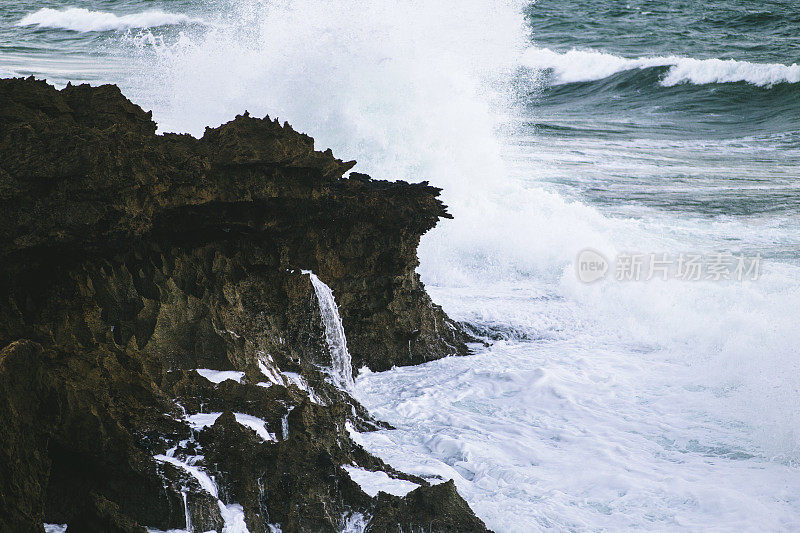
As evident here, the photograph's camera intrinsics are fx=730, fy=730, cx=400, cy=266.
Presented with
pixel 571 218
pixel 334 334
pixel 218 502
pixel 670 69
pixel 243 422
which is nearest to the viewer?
pixel 218 502

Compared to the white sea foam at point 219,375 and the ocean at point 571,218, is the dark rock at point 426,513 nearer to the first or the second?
the ocean at point 571,218

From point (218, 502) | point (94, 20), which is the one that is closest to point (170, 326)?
point (218, 502)

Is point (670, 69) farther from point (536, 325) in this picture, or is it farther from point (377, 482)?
point (377, 482)

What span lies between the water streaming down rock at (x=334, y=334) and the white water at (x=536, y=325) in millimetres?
223

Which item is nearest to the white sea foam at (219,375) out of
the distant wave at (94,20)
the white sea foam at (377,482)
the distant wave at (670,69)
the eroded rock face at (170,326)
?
the eroded rock face at (170,326)

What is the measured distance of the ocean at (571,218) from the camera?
362 centimetres

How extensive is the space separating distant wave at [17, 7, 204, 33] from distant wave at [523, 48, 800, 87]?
11.0m

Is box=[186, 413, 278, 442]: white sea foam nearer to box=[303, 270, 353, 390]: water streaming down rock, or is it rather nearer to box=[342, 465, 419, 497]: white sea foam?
box=[342, 465, 419, 497]: white sea foam

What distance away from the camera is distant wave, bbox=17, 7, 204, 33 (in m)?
23.4

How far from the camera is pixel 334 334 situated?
→ 14.0 feet

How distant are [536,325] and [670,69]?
13344 mm

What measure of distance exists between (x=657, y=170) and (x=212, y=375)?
919 cm

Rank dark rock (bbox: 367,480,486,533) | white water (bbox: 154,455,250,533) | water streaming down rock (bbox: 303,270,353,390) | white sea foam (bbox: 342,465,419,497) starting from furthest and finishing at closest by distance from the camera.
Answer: water streaming down rock (bbox: 303,270,353,390)
white sea foam (bbox: 342,465,419,497)
dark rock (bbox: 367,480,486,533)
white water (bbox: 154,455,250,533)

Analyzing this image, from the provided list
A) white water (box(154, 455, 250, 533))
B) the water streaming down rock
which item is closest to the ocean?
the water streaming down rock
